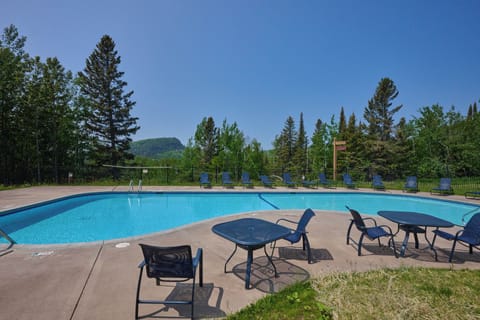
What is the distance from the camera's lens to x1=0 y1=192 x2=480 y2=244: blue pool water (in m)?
5.70

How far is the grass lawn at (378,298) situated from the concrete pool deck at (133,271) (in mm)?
241

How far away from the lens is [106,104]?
1692 cm

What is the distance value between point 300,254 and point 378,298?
1.34m

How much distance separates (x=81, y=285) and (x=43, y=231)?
470 centimetres

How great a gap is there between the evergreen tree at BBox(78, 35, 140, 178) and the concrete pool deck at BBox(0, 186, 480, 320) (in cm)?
1494

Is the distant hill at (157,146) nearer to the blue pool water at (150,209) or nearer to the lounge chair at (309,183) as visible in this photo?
the lounge chair at (309,183)

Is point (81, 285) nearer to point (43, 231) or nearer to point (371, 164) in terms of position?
point (43, 231)

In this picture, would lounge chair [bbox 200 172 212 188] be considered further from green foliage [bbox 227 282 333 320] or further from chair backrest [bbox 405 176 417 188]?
chair backrest [bbox 405 176 417 188]

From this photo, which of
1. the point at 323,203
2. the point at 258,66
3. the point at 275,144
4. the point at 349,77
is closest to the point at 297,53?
the point at 258,66

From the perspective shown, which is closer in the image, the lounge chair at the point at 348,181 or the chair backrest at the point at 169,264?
the chair backrest at the point at 169,264

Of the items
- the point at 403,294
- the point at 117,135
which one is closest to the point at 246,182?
the point at 403,294

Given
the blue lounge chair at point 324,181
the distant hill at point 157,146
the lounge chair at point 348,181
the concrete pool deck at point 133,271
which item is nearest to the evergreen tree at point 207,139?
the blue lounge chair at point 324,181

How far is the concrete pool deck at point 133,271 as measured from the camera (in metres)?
2.04

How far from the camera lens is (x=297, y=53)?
39.1ft
